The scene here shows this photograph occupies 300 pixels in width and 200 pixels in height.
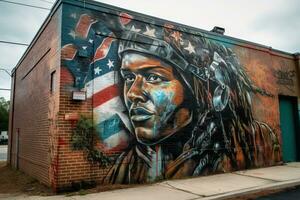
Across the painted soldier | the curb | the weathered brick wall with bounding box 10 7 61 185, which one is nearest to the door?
the painted soldier

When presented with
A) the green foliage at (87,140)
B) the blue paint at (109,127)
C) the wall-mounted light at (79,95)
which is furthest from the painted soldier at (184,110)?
the wall-mounted light at (79,95)

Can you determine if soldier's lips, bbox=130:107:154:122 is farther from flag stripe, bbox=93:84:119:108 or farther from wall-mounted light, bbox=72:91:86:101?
wall-mounted light, bbox=72:91:86:101

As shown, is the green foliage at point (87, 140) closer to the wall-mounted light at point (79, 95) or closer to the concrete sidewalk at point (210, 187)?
the wall-mounted light at point (79, 95)

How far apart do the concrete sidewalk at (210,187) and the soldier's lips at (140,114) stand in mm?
2039

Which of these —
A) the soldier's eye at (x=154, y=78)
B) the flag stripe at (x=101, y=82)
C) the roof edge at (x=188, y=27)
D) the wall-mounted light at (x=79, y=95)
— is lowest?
the wall-mounted light at (x=79, y=95)

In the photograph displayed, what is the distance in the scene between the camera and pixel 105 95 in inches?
355

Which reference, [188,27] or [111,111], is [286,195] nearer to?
[111,111]

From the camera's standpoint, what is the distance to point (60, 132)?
820 centimetres

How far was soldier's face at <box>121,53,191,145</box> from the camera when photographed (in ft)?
31.3

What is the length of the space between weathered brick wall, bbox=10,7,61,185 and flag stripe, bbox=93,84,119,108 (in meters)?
1.08

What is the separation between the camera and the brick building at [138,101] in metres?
8.58

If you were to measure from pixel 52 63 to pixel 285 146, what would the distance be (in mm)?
10910

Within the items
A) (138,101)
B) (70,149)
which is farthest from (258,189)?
(70,149)

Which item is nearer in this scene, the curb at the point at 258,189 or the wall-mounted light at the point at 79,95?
the curb at the point at 258,189
